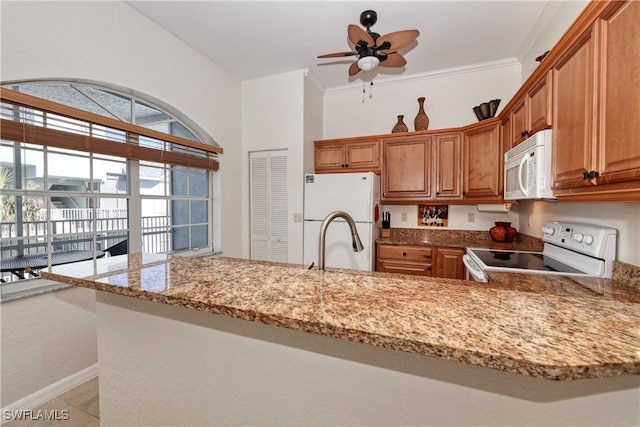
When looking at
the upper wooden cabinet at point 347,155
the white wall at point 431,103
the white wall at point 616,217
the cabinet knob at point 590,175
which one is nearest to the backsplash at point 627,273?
the white wall at point 616,217

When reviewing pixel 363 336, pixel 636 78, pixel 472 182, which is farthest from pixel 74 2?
pixel 472 182

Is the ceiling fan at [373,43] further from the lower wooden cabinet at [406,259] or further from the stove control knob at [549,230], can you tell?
the lower wooden cabinet at [406,259]

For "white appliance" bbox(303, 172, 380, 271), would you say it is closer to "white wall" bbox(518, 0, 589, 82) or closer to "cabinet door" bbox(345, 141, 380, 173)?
"cabinet door" bbox(345, 141, 380, 173)

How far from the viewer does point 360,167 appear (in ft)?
11.1

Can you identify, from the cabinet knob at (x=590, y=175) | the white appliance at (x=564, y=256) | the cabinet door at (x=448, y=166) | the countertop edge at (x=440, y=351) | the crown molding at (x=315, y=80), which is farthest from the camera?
the crown molding at (x=315, y=80)

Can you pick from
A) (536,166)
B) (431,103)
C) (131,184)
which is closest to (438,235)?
(431,103)

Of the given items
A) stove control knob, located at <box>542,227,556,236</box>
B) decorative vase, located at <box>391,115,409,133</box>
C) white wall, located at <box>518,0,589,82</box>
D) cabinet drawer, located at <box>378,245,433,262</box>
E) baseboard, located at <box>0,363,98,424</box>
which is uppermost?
white wall, located at <box>518,0,589,82</box>

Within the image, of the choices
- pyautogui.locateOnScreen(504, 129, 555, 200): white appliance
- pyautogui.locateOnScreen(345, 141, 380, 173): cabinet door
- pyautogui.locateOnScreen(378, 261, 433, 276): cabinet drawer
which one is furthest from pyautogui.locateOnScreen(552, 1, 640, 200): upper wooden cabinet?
pyautogui.locateOnScreen(345, 141, 380, 173): cabinet door

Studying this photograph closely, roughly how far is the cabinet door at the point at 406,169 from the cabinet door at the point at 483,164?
406 millimetres

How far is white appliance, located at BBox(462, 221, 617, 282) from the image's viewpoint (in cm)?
150

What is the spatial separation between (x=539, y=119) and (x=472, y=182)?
3.88 feet

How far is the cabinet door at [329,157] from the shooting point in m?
3.47

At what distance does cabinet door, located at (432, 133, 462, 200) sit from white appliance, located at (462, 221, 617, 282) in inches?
36.6

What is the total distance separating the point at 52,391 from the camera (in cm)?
184
